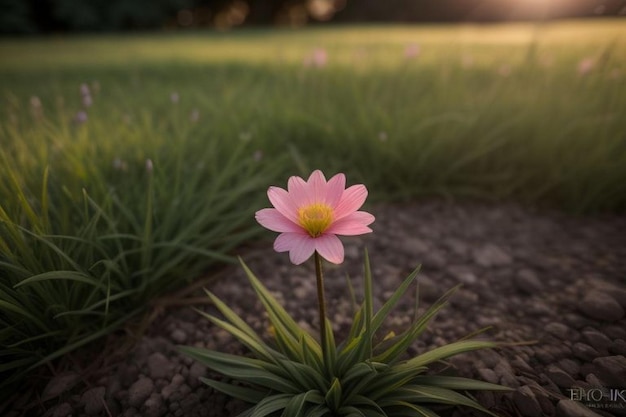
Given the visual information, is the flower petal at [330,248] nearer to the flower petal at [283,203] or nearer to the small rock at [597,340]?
the flower petal at [283,203]

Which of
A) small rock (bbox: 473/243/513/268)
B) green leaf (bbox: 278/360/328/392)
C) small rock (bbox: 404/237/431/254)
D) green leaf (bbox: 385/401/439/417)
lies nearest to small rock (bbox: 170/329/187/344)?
green leaf (bbox: 278/360/328/392)

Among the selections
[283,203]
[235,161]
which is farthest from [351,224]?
[235,161]

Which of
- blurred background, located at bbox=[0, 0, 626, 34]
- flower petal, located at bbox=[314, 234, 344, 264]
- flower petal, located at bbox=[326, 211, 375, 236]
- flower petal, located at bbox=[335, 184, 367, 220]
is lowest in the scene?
blurred background, located at bbox=[0, 0, 626, 34]

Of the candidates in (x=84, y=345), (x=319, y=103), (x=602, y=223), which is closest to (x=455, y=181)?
(x=602, y=223)

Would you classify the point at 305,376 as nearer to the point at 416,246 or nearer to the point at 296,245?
the point at 296,245

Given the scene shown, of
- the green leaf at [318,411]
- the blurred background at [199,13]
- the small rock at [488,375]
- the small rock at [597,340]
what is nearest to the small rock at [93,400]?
the green leaf at [318,411]

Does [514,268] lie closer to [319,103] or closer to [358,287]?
[358,287]

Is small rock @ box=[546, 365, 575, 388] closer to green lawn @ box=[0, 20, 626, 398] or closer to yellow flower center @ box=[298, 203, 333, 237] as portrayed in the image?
yellow flower center @ box=[298, 203, 333, 237]
